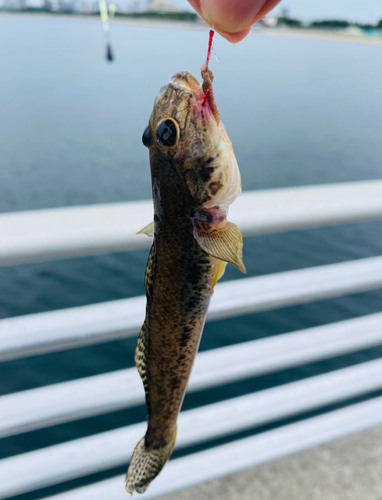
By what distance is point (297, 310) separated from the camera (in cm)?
774

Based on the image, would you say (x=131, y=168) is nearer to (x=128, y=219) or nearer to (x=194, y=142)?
(x=128, y=219)

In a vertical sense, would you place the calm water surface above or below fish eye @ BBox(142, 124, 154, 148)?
below

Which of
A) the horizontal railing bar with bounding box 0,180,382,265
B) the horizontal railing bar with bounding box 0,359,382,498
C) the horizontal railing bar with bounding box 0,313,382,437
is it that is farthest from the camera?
the horizontal railing bar with bounding box 0,359,382,498

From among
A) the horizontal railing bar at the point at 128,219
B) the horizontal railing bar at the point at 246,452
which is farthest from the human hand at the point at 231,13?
the horizontal railing bar at the point at 246,452

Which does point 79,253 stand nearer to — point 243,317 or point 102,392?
point 102,392

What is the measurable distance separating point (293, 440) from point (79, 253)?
5.18 feet

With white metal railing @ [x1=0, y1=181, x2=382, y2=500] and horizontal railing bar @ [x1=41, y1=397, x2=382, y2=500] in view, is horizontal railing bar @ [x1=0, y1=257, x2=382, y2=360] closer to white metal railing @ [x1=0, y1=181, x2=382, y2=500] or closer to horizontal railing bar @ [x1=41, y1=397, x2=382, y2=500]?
white metal railing @ [x1=0, y1=181, x2=382, y2=500]

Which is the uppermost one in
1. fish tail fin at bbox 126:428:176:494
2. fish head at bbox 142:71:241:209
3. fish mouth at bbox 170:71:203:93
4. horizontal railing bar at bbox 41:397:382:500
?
fish mouth at bbox 170:71:203:93

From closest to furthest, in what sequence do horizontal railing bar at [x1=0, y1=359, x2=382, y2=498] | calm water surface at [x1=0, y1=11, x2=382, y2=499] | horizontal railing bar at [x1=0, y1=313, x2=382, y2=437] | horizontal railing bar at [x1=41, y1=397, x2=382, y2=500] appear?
horizontal railing bar at [x1=0, y1=313, x2=382, y2=437]
horizontal railing bar at [x1=0, y1=359, x2=382, y2=498]
horizontal railing bar at [x1=41, y1=397, x2=382, y2=500]
calm water surface at [x1=0, y1=11, x2=382, y2=499]

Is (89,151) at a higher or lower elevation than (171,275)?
lower

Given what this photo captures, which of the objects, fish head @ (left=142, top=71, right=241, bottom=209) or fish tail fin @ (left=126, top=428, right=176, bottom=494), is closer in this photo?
fish head @ (left=142, top=71, right=241, bottom=209)

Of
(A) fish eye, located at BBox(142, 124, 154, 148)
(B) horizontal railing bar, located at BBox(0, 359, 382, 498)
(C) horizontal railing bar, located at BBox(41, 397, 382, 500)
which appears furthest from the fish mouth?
(C) horizontal railing bar, located at BBox(41, 397, 382, 500)

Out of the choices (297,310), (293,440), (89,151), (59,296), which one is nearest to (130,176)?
(89,151)

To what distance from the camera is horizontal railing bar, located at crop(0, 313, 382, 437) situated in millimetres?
1663
